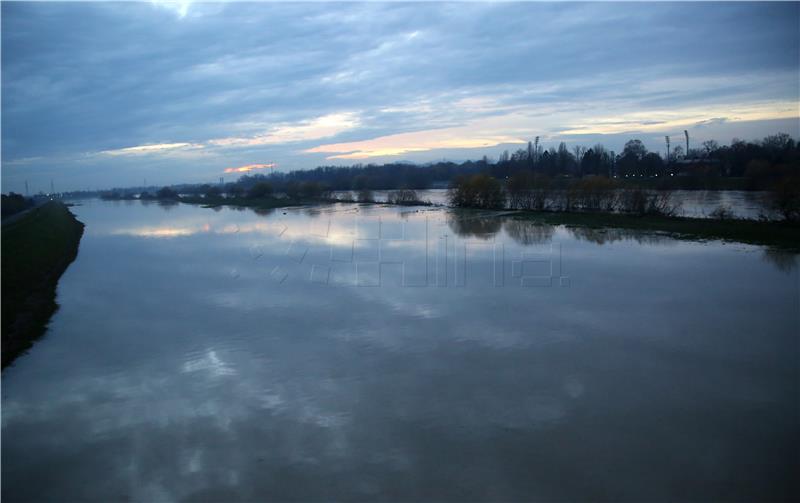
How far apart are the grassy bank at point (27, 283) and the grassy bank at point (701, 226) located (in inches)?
734

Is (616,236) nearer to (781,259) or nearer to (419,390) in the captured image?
(781,259)

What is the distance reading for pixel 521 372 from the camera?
641 centimetres

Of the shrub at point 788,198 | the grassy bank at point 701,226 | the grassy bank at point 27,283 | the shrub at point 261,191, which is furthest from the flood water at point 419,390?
the shrub at point 261,191

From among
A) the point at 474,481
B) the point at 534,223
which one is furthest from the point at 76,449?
the point at 534,223

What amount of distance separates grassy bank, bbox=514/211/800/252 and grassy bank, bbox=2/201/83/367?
18638 millimetres

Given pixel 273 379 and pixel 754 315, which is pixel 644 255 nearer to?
pixel 754 315

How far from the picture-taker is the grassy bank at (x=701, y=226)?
1628 cm

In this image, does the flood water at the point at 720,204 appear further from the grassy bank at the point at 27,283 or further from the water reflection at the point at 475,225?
the grassy bank at the point at 27,283

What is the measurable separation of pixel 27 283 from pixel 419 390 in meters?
11.3

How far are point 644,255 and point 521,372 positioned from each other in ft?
32.4

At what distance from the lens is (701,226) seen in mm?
19625

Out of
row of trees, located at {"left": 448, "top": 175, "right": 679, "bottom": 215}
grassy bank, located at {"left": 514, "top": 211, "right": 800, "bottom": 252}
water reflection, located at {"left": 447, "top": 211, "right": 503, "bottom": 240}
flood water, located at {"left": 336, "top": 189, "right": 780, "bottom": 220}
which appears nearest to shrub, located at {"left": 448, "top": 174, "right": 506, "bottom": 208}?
row of trees, located at {"left": 448, "top": 175, "right": 679, "bottom": 215}

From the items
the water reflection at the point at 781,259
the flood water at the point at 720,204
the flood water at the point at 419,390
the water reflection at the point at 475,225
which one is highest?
the flood water at the point at 720,204

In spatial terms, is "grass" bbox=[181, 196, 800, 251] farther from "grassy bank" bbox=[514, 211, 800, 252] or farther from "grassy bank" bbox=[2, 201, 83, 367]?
"grassy bank" bbox=[2, 201, 83, 367]
